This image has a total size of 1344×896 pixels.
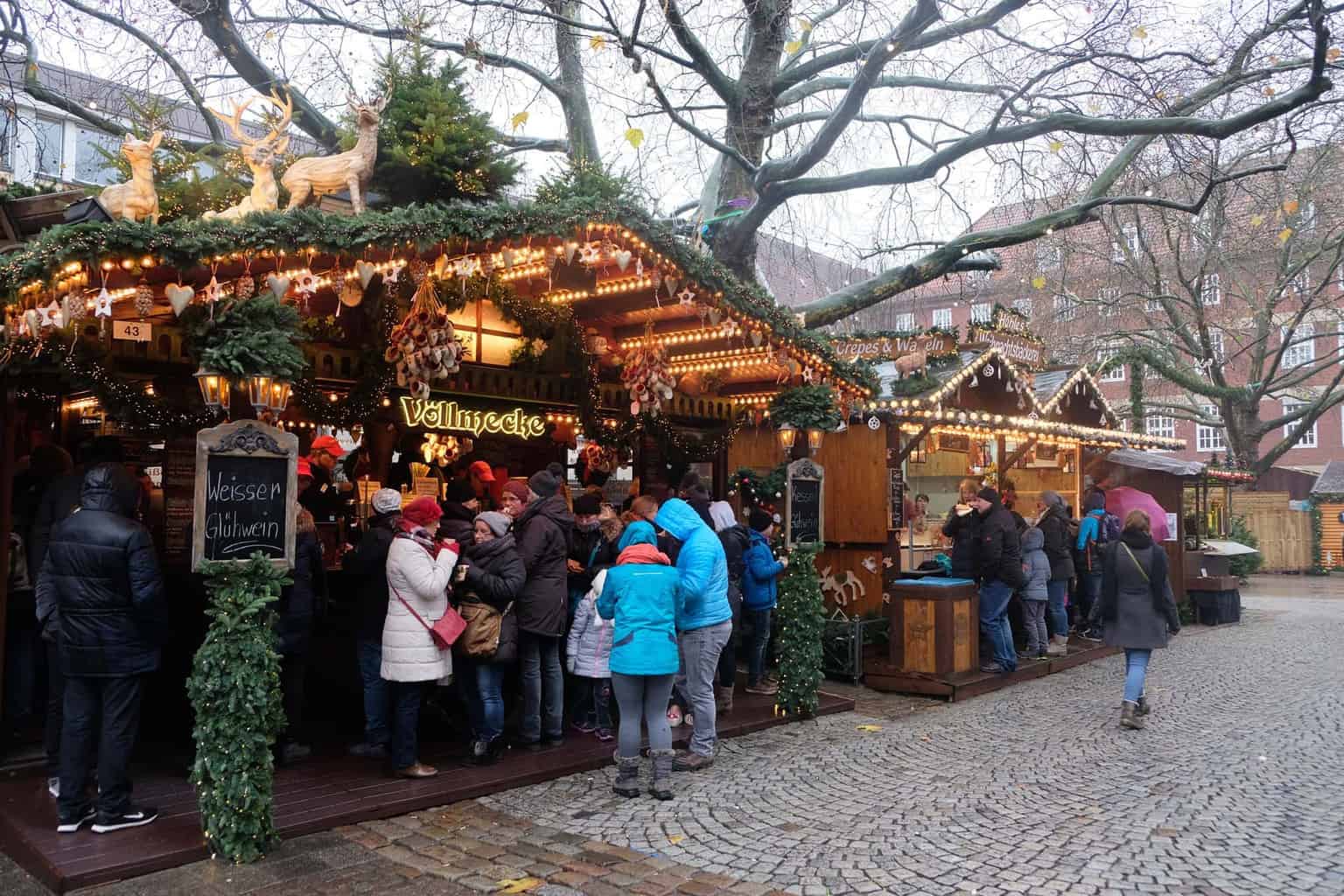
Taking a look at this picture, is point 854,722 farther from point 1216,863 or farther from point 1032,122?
point 1032,122

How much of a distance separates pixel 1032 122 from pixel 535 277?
6657 millimetres

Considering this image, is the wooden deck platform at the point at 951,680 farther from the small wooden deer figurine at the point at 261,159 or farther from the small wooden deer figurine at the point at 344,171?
the small wooden deer figurine at the point at 261,159

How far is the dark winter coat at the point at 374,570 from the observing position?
5.80 meters

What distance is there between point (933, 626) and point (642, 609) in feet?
15.0

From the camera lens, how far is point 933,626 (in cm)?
916

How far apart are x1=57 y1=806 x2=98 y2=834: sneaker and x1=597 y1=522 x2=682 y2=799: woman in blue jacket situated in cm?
286

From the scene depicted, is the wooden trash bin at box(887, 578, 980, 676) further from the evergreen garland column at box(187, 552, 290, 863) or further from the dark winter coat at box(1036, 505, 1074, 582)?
the evergreen garland column at box(187, 552, 290, 863)

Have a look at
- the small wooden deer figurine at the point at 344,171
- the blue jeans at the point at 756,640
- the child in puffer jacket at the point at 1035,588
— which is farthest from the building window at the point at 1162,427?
the small wooden deer figurine at the point at 344,171

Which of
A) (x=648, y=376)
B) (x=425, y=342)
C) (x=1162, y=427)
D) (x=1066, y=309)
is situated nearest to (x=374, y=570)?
(x=425, y=342)

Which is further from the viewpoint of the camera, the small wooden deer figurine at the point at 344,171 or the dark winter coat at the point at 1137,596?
the dark winter coat at the point at 1137,596

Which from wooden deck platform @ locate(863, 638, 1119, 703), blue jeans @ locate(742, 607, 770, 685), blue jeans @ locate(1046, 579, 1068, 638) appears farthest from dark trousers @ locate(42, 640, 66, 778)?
blue jeans @ locate(1046, 579, 1068, 638)

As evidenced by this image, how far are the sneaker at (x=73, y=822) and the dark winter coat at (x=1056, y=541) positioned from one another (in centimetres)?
952

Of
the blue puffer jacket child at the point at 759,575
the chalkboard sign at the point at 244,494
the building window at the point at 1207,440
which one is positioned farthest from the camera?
the building window at the point at 1207,440

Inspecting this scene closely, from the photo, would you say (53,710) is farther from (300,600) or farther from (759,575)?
(759,575)
